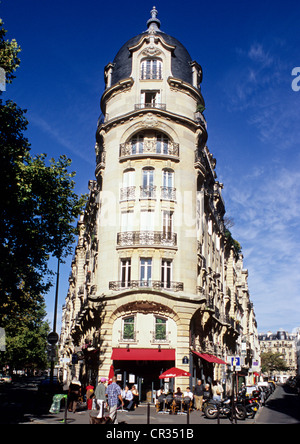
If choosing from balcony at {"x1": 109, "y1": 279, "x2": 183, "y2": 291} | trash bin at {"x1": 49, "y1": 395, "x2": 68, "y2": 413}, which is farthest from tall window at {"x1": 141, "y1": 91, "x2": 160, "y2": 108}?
trash bin at {"x1": 49, "y1": 395, "x2": 68, "y2": 413}

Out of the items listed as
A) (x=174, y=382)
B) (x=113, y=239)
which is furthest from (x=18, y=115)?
(x=174, y=382)

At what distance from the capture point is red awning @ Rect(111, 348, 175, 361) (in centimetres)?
2717

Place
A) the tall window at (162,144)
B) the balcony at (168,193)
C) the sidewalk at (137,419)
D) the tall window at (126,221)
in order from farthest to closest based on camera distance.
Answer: the tall window at (162,144) < the balcony at (168,193) < the tall window at (126,221) < the sidewalk at (137,419)

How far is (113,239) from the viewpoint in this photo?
100.0 feet

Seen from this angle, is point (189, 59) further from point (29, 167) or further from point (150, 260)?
point (29, 167)

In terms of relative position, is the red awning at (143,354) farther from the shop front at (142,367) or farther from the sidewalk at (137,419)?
the sidewalk at (137,419)

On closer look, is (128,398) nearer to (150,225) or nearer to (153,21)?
(150,225)

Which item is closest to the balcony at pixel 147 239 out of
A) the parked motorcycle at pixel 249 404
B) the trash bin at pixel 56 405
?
the parked motorcycle at pixel 249 404

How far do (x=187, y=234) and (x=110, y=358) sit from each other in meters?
9.52

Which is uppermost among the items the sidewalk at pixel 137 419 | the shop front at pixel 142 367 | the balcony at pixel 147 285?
the balcony at pixel 147 285

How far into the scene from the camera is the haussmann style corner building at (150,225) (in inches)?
1111

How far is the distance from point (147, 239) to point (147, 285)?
299 centimetres

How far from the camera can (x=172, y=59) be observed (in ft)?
113

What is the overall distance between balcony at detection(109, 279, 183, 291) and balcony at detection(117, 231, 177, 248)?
7.89 feet
